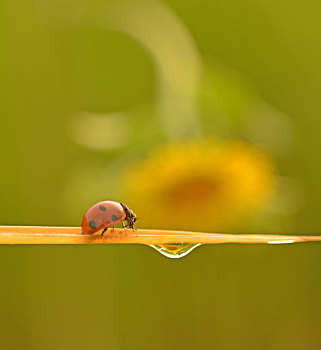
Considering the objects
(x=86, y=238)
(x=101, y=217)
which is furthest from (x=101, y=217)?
(x=86, y=238)

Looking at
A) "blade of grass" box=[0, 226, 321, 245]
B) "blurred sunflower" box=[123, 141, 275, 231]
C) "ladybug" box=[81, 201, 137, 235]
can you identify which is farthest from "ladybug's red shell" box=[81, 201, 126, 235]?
"blurred sunflower" box=[123, 141, 275, 231]

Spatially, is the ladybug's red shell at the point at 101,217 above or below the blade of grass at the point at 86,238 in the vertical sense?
above

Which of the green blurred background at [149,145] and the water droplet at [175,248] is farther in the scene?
the green blurred background at [149,145]

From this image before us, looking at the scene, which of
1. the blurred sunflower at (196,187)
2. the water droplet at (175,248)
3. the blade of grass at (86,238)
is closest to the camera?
the blade of grass at (86,238)

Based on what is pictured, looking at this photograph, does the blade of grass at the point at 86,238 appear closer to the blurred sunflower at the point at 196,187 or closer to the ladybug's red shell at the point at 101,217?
the ladybug's red shell at the point at 101,217

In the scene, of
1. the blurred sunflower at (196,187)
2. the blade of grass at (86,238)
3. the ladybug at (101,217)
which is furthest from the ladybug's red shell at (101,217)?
the blurred sunflower at (196,187)

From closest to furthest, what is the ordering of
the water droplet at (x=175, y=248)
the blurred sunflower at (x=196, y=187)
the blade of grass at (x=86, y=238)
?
the blade of grass at (x=86, y=238), the water droplet at (x=175, y=248), the blurred sunflower at (x=196, y=187)
